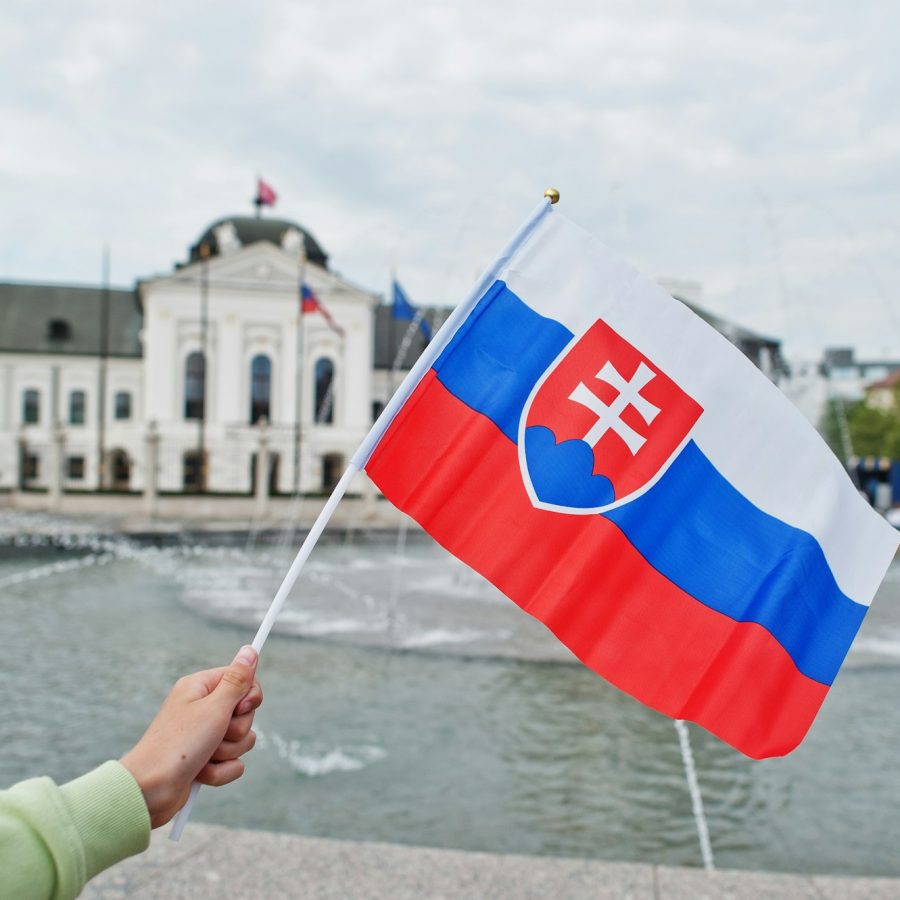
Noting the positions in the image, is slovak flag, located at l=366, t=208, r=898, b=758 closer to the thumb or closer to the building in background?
the thumb

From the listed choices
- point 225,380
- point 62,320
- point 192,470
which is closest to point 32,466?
point 192,470

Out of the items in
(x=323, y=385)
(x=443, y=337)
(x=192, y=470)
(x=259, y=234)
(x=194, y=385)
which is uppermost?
(x=259, y=234)

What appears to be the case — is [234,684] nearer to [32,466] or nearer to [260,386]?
[260,386]

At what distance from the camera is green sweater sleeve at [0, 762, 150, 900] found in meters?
1.24

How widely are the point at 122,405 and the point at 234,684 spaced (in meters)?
63.2

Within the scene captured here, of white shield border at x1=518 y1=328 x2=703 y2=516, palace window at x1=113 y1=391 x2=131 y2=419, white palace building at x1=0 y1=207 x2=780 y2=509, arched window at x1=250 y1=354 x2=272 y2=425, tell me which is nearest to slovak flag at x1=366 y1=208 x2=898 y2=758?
white shield border at x1=518 y1=328 x2=703 y2=516

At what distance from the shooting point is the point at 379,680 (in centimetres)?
857

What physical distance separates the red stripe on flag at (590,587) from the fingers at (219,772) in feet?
3.01

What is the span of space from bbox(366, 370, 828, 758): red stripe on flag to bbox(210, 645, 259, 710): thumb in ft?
2.83

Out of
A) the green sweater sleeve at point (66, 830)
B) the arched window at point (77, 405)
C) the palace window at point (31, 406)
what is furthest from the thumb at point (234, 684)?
the palace window at point (31, 406)

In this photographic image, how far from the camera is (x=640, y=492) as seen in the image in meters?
2.49

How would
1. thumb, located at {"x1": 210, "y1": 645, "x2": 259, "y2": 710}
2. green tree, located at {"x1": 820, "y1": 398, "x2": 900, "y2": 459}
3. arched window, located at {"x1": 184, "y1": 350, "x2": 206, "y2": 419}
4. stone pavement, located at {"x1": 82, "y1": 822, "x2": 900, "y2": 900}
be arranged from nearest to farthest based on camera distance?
thumb, located at {"x1": 210, "y1": 645, "x2": 259, "y2": 710}, stone pavement, located at {"x1": 82, "y1": 822, "x2": 900, "y2": 900}, arched window, located at {"x1": 184, "y1": 350, "x2": 206, "y2": 419}, green tree, located at {"x1": 820, "y1": 398, "x2": 900, "y2": 459}

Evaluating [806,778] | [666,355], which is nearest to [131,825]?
[666,355]

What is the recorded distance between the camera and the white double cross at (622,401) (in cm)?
249
